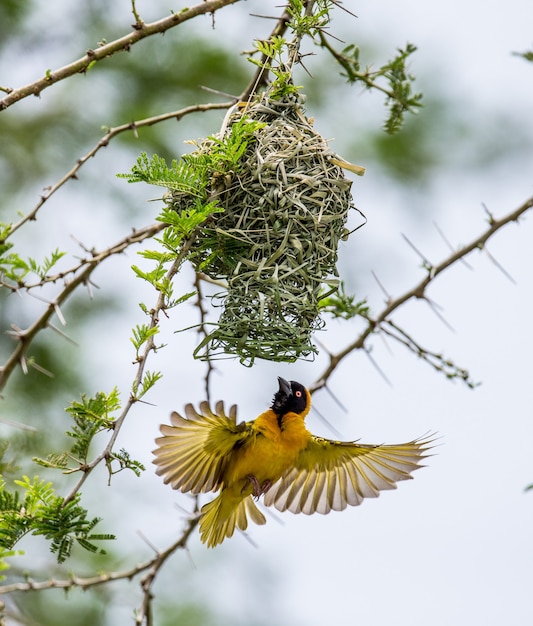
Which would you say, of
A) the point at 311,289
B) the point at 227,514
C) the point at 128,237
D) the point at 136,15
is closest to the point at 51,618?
the point at 227,514

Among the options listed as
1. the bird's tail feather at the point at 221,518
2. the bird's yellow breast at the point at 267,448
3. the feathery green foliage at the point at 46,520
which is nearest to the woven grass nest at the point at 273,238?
the bird's yellow breast at the point at 267,448

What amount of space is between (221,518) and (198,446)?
43 cm

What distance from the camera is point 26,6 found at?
8.04 meters

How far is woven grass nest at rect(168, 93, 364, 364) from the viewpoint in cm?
340

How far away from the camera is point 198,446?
12.8 feet

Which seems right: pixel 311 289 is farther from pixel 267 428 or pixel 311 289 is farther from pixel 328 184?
pixel 267 428

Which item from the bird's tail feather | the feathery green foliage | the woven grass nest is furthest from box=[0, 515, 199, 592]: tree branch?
the woven grass nest

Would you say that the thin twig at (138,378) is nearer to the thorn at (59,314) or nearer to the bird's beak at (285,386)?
the thorn at (59,314)

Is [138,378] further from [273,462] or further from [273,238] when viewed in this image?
[273,462]

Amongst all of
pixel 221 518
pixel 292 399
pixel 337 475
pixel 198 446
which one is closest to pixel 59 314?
pixel 198 446

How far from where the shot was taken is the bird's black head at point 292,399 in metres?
4.00

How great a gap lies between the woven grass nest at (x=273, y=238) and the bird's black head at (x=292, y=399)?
485 mm

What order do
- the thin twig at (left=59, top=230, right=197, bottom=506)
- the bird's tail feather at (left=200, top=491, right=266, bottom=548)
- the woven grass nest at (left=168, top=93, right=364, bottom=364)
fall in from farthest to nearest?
1. the bird's tail feather at (left=200, top=491, right=266, bottom=548)
2. the woven grass nest at (left=168, top=93, right=364, bottom=364)
3. the thin twig at (left=59, top=230, right=197, bottom=506)

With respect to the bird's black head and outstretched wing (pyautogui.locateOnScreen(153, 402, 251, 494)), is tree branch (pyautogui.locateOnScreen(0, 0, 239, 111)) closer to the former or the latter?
outstretched wing (pyautogui.locateOnScreen(153, 402, 251, 494))
